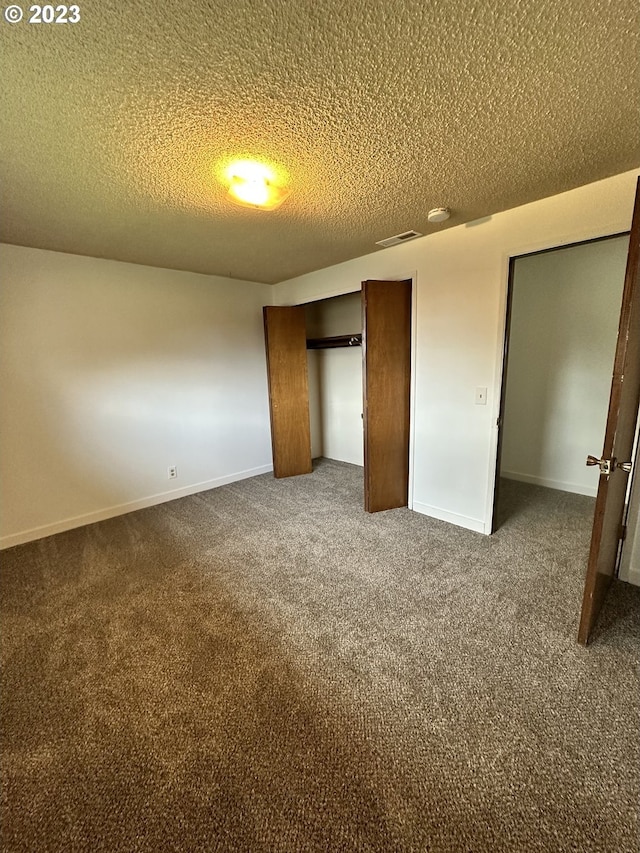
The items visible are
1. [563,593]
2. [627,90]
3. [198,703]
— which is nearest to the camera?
[627,90]

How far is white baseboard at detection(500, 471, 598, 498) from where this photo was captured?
339cm

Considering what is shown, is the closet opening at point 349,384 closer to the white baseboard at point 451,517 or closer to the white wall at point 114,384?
the white baseboard at point 451,517

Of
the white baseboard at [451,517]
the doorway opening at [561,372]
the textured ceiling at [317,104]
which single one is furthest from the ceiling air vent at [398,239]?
the white baseboard at [451,517]

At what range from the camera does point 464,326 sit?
102 inches

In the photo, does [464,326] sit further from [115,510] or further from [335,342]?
[115,510]

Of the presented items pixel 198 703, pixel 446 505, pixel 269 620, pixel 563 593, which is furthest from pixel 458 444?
pixel 198 703

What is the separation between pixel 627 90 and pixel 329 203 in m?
1.40

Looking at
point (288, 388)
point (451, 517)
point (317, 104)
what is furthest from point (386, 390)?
point (317, 104)

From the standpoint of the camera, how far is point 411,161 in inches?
65.3

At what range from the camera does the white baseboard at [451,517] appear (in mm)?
2717

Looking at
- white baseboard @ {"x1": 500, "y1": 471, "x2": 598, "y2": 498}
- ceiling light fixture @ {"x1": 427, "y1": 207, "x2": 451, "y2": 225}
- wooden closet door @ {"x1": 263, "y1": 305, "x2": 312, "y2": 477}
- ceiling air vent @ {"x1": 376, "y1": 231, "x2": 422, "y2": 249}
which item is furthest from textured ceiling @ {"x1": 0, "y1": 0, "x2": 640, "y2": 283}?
white baseboard @ {"x1": 500, "y1": 471, "x2": 598, "y2": 498}

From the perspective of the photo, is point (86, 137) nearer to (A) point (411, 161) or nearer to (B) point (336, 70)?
(B) point (336, 70)

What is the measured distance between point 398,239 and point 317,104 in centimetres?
165

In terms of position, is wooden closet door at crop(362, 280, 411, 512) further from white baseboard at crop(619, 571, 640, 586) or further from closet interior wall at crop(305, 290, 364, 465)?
white baseboard at crop(619, 571, 640, 586)
